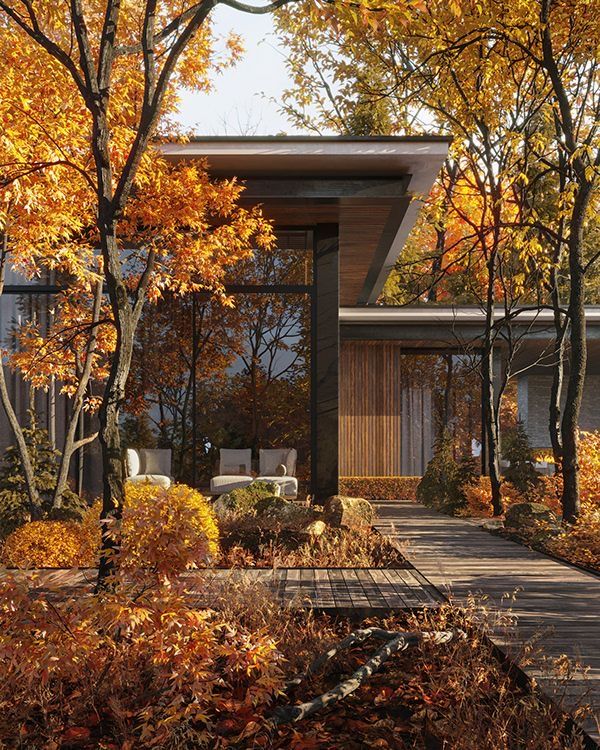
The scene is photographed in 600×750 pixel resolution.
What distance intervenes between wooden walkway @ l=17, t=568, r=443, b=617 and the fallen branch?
1.68 ft

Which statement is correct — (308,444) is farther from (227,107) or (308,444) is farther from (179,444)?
(227,107)

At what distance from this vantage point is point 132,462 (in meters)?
10.7

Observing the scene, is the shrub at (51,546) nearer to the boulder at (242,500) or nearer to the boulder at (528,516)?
the boulder at (242,500)

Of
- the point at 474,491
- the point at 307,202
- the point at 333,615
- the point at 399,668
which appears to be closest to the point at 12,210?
the point at 307,202

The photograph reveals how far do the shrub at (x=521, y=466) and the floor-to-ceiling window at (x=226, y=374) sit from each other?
3137 millimetres

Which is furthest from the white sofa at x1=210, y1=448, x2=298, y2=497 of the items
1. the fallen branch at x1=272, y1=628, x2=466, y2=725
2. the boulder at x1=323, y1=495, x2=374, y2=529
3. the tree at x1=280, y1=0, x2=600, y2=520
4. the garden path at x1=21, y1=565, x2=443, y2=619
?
the fallen branch at x1=272, y1=628, x2=466, y2=725

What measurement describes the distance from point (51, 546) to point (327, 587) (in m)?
2.56

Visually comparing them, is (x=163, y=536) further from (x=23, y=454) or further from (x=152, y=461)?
(x=152, y=461)

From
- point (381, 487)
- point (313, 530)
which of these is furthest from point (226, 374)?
point (381, 487)

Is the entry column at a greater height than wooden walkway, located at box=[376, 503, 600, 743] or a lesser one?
greater

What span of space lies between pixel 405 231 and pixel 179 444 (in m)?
4.53

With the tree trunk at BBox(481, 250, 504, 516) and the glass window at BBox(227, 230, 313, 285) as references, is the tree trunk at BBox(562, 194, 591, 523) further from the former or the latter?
the glass window at BBox(227, 230, 313, 285)

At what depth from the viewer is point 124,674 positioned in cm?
368

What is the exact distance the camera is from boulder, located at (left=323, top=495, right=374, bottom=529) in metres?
8.27
